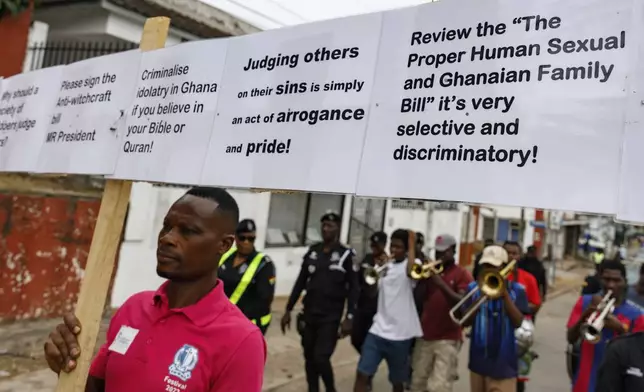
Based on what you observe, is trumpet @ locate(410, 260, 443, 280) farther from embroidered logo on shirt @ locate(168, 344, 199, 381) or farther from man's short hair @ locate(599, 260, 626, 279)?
embroidered logo on shirt @ locate(168, 344, 199, 381)

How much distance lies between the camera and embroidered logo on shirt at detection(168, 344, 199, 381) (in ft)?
5.09

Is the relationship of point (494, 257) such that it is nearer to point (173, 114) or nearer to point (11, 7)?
point (173, 114)

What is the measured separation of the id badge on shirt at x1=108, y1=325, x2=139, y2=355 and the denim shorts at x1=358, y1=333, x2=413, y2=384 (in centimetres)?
340

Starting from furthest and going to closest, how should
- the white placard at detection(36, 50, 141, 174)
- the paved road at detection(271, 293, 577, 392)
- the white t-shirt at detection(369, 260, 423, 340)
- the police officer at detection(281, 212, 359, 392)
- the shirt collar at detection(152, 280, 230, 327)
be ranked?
the paved road at detection(271, 293, 577, 392) < the police officer at detection(281, 212, 359, 392) < the white t-shirt at detection(369, 260, 423, 340) < the white placard at detection(36, 50, 141, 174) < the shirt collar at detection(152, 280, 230, 327)

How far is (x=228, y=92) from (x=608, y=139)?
1507mm

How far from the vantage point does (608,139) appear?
1405 millimetres

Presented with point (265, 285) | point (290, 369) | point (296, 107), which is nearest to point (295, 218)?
point (290, 369)

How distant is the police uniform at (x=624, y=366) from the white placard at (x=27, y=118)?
10.6 feet

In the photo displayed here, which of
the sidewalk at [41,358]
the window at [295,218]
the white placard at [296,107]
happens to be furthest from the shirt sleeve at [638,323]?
the window at [295,218]

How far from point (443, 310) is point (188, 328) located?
346 centimetres

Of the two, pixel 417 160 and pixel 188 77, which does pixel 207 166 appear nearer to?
pixel 188 77

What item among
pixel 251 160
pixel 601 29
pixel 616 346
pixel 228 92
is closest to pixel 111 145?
pixel 228 92

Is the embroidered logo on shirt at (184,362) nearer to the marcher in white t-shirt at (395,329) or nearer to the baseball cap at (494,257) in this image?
the baseball cap at (494,257)

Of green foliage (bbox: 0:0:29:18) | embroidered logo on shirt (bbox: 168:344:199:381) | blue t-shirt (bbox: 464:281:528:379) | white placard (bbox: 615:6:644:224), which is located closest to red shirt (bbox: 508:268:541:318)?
blue t-shirt (bbox: 464:281:528:379)
